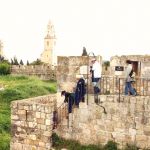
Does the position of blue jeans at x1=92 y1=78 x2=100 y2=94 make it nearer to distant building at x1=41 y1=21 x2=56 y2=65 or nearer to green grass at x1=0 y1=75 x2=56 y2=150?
green grass at x1=0 y1=75 x2=56 y2=150

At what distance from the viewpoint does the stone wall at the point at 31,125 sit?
11031 millimetres

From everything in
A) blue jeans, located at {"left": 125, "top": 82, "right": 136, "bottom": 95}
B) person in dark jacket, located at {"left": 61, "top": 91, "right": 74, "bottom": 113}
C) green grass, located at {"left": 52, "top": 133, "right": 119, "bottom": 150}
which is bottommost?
green grass, located at {"left": 52, "top": 133, "right": 119, "bottom": 150}

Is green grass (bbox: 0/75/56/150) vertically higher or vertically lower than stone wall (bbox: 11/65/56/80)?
lower

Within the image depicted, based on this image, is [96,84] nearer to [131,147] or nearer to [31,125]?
[131,147]

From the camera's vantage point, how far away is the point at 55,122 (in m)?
11.3

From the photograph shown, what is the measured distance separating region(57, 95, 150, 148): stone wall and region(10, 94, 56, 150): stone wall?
54 centimetres

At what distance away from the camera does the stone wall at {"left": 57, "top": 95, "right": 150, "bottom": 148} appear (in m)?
9.96

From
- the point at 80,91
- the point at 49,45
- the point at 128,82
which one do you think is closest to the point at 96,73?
the point at 80,91

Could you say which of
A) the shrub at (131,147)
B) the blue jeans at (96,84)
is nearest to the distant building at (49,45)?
the blue jeans at (96,84)

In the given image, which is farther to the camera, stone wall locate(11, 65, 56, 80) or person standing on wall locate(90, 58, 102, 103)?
stone wall locate(11, 65, 56, 80)

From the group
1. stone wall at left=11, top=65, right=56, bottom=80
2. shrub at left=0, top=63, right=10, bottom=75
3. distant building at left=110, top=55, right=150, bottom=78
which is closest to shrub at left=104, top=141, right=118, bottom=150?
distant building at left=110, top=55, right=150, bottom=78

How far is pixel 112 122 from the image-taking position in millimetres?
10430

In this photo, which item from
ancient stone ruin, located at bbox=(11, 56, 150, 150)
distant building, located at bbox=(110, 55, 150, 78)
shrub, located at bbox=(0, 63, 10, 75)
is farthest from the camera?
shrub, located at bbox=(0, 63, 10, 75)

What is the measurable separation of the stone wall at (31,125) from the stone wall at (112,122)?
0.54 metres
